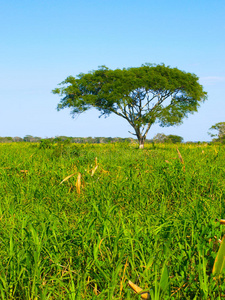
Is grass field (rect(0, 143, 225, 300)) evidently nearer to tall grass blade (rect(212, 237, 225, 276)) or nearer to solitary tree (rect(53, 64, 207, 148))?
tall grass blade (rect(212, 237, 225, 276))

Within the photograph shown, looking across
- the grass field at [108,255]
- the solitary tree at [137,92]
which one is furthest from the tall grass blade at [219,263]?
the solitary tree at [137,92]

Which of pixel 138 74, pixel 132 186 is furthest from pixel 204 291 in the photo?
pixel 138 74

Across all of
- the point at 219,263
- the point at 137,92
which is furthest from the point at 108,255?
the point at 137,92

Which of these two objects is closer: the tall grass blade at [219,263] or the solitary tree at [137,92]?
the tall grass blade at [219,263]

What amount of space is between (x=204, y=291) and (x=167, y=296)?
0.79 feet

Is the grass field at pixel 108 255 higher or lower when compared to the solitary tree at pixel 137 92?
lower

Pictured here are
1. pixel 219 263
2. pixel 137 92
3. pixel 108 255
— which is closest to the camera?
pixel 219 263

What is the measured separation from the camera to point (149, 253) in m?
2.26

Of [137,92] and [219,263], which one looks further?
[137,92]

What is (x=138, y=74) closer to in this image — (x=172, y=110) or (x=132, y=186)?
(x=172, y=110)

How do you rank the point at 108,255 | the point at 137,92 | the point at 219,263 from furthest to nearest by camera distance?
1. the point at 137,92
2. the point at 108,255
3. the point at 219,263

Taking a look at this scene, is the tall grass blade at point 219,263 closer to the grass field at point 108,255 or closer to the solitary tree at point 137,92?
the grass field at point 108,255

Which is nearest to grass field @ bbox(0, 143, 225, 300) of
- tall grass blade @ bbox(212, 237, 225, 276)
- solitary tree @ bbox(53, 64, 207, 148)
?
tall grass blade @ bbox(212, 237, 225, 276)

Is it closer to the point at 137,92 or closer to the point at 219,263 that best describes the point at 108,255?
the point at 219,263
